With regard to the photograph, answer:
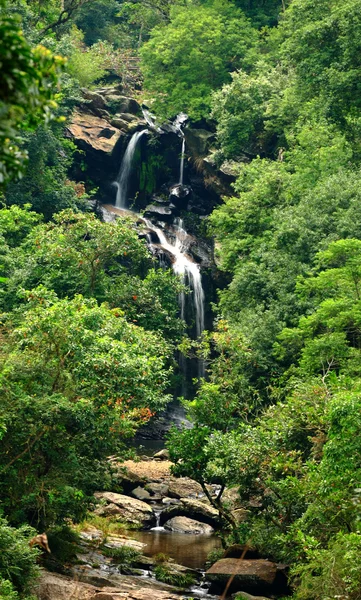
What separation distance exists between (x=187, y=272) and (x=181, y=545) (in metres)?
19.0

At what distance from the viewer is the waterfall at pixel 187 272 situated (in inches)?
1455

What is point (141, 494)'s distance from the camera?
81.0ft

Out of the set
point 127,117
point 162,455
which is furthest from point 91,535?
point 127,117

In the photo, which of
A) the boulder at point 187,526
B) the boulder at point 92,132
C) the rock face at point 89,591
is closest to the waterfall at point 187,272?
the boulder at point 92,132

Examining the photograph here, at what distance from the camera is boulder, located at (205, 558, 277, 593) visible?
1617 cm

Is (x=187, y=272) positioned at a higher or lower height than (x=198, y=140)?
lower

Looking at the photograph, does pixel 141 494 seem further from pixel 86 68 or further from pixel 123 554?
pixel 86 68

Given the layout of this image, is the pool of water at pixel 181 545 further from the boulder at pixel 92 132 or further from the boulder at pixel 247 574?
the boulder at pixel 92 132

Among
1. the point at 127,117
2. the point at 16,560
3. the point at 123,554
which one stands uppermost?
the point at 127,117

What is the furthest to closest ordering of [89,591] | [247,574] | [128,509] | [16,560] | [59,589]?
[128,509]
[247,574]
[89,591]
[59,589]
[16,560]

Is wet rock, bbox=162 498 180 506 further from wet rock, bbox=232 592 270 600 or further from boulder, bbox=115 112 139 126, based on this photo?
boulder, bbox=115 112 139 126

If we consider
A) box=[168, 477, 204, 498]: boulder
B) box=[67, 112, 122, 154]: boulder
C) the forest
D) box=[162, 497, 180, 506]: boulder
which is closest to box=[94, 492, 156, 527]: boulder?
box=[162, 497, 180, 506]: boulder

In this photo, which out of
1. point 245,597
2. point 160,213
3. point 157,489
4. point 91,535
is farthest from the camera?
point 160,213

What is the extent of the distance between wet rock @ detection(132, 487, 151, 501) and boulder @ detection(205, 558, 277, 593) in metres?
7.64
